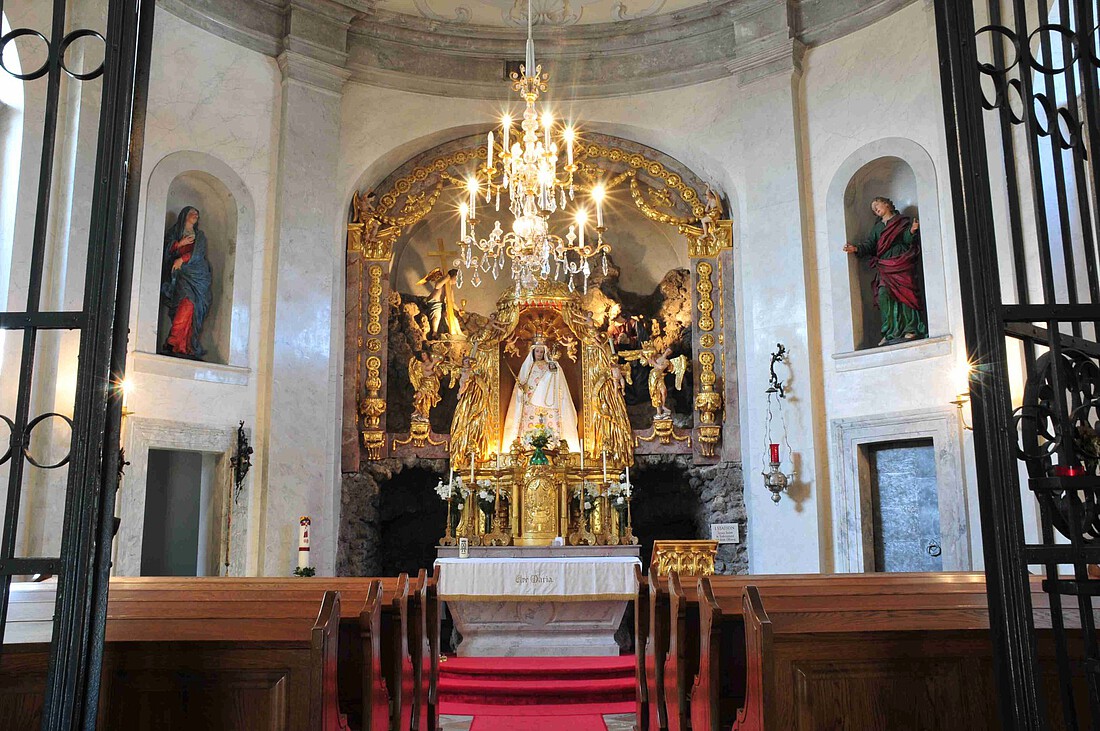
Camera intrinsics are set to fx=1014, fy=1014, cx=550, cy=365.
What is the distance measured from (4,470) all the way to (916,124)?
30.8 feet

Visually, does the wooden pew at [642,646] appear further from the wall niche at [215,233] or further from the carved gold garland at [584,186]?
the carved gold garland at [584,186]

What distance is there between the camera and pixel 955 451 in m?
9.92

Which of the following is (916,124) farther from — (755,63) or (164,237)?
(164,237)

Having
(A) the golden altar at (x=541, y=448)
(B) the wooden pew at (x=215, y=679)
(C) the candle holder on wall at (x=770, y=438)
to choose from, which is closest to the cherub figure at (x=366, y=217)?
(A) the golden altar at (x=541, y=448)

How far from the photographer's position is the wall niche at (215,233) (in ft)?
36.7

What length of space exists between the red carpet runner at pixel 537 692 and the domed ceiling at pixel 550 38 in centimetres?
702

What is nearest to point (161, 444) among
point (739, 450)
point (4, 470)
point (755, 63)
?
point (4, 470)

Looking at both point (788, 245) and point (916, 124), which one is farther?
point (788, 245)

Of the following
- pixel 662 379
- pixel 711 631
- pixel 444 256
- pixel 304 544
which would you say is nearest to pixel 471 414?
pixel 444 256

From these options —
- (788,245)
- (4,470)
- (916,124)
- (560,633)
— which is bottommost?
(560,633)

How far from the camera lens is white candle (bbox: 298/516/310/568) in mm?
10477

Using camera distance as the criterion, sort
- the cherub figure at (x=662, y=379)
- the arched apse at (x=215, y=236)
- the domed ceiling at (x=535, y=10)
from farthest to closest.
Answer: the domed ceiling at (x=535, y=10) < the cherub figure at (x=662, y=379) < the arched apse at (x=215, y=236)

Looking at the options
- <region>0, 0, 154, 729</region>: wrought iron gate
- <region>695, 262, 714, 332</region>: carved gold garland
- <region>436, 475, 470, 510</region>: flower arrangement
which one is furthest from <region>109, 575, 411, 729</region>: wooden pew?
<region>695, 262, 714, 332</region>: carved gold garland

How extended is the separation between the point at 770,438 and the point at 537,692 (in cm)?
428
